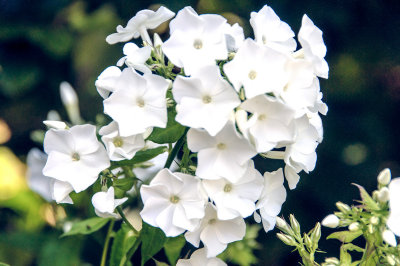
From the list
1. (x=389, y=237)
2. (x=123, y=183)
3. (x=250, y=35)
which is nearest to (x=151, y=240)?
(x=123, y=183)

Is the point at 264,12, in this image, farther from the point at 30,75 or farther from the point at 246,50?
the point at 30,75

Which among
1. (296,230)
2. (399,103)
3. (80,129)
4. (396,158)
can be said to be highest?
(80,129)

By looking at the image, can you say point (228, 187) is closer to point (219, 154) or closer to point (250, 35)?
point (219, 154)

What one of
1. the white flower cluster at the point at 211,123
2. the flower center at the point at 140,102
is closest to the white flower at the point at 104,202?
the white flower cluster at the point at 211,123

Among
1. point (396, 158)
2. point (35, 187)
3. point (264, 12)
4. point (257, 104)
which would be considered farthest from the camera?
point (396, 158)

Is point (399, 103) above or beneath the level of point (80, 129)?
beneath

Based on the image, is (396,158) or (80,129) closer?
(80,129)

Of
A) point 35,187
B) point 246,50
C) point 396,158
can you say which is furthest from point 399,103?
point 246,50

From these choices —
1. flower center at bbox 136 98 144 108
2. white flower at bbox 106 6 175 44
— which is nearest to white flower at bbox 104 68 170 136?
flower center at bbox 136 98 144 108
